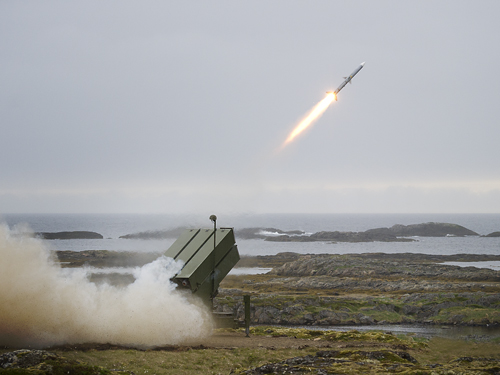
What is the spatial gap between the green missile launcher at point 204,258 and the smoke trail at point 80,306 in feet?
2.01

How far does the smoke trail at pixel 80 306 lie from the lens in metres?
19.6

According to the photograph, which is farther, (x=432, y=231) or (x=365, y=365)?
(x=432, y=231)

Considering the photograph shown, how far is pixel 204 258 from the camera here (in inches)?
949

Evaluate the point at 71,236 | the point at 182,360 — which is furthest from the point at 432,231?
the point at 182,360

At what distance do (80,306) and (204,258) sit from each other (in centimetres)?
589

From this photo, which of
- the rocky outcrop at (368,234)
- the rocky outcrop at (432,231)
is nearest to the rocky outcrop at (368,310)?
the rocky outcrop at (368,234)

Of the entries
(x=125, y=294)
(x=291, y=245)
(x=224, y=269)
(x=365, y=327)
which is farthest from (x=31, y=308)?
(x=291, y=245)

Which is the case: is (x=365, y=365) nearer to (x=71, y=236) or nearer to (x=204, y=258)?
(x=204, y=258)

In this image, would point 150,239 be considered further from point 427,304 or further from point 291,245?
point 291,245

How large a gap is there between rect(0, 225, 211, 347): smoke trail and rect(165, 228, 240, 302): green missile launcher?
0.61 meters

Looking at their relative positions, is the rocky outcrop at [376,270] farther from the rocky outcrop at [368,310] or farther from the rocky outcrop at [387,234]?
the rocky outcrop at [387,234]

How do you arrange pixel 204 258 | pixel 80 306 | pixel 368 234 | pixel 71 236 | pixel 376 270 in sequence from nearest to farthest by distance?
pixel 80 306, pixel 204 258, pixel 376 270, pixel 71 236, pixel 368 234

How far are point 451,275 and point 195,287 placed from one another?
55.3m

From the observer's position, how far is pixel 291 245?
488 ft
